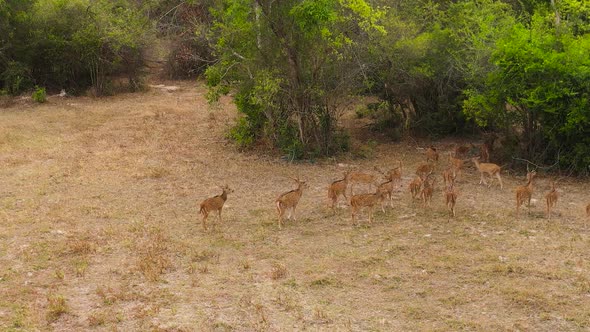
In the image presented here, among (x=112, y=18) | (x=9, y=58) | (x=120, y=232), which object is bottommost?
(x=120, y=232)

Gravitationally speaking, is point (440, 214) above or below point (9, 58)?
below

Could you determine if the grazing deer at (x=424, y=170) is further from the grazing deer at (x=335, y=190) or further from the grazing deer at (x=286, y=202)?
the grazing deer at (x=286, y=202)

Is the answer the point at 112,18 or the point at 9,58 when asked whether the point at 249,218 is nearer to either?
the point at 112,18

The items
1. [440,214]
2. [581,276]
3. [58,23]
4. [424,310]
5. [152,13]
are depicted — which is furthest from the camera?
[152,13]

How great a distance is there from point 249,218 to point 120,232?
7.79ft

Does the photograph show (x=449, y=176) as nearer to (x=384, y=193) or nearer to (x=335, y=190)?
(x=384, y=193)

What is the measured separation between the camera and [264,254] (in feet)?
32.6

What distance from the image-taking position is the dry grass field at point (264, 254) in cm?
791

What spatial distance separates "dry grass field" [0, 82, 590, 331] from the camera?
26.0ft

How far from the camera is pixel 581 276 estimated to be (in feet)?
28.6

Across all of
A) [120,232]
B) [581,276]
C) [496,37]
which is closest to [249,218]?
[120,232]

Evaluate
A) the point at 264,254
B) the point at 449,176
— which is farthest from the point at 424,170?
the point at 264,254

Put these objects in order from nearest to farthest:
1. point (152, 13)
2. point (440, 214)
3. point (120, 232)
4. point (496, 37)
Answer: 1. point (120, 232)
2. point (440, 214)
3. point (496, 37)
4. point (152, 13)

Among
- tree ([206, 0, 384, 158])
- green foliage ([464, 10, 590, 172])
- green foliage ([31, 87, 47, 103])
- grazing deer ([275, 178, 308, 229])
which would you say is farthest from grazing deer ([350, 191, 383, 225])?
green foliage ([31, 87, 47, 103])
